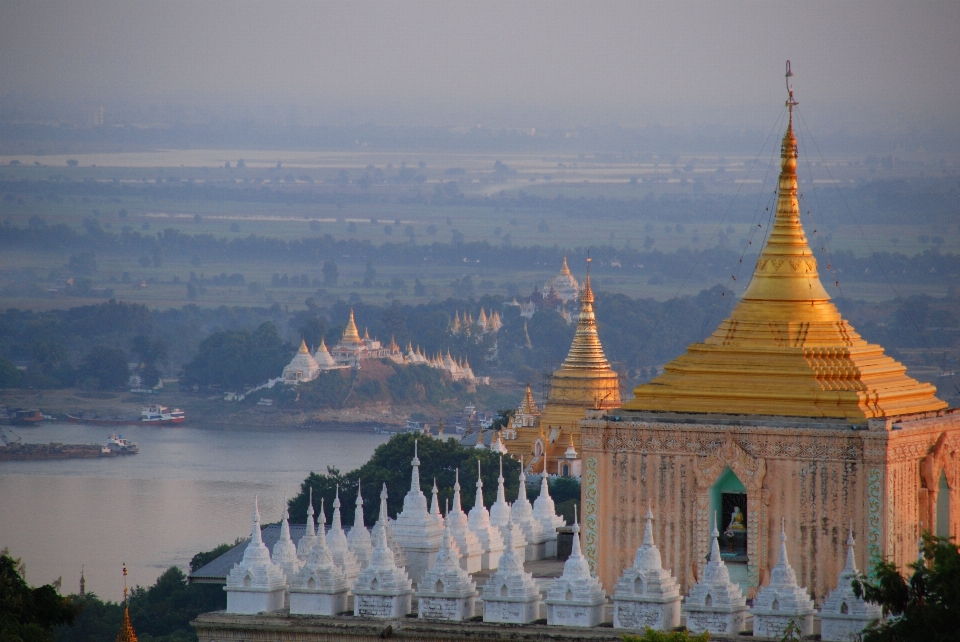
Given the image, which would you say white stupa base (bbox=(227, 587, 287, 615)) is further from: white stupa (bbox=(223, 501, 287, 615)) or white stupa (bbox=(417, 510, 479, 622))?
white stupa (bbox=(417, 510, 479, 622))

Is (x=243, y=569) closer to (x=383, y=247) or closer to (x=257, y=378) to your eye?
(x=257, y=378)

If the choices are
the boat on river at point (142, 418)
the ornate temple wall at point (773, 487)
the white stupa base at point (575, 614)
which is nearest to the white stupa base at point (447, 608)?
the white stupa base at point (575, 614)

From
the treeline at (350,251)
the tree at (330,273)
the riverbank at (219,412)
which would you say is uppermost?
the treeline at (350,251)

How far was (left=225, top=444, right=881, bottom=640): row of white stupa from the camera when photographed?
92.9 feet

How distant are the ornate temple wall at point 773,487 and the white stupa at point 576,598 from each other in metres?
2.26

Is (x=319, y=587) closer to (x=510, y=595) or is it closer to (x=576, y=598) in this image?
(x=510, y=595)

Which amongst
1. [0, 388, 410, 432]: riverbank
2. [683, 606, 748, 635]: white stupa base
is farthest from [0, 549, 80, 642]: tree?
[0, 388, 410, 432]: riverbank

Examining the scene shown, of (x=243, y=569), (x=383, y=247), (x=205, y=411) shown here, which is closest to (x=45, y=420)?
(x=205, y=411)

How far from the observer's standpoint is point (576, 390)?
68062 millimetres

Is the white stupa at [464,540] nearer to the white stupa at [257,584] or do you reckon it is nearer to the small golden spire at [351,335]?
the white stupa at [257,584]

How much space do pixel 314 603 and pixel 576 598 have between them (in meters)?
3.21

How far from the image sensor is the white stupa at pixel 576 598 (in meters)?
29.0

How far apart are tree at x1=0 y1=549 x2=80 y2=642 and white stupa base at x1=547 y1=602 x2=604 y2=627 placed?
539cm

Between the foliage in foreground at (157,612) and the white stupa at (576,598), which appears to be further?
the foliage in foreground at (157,612)
